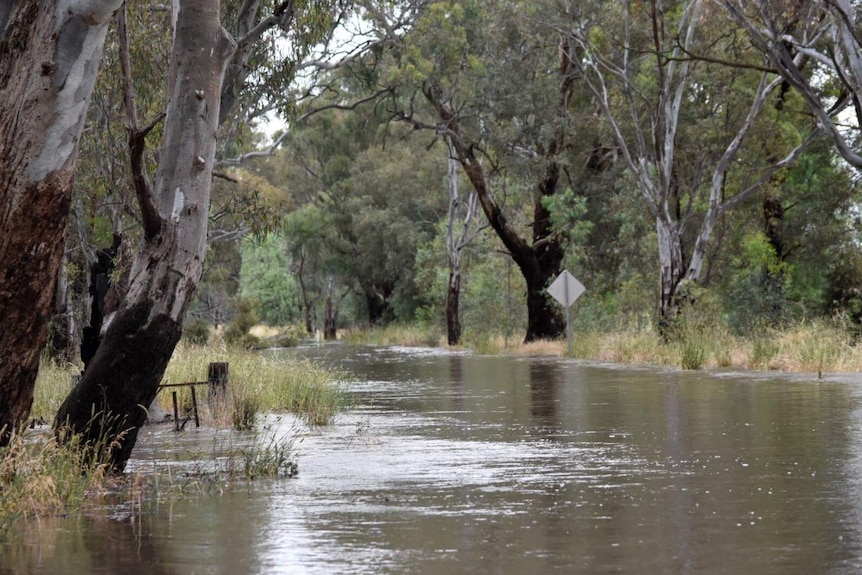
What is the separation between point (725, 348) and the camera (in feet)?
103

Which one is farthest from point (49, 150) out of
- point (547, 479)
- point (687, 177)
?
point (687, 177)

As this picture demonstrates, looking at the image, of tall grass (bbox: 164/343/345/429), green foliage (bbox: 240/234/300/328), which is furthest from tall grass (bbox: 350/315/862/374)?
green foliage (bbox: 240/234/300/328)

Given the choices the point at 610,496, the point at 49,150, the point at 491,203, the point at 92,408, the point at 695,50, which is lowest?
the point at 610,496

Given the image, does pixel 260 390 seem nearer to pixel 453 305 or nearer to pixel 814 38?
pixel 814 38

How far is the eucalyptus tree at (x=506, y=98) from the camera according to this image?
40688 millimetres

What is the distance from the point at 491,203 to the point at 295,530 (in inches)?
1459

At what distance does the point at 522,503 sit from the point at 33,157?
15.4 feet

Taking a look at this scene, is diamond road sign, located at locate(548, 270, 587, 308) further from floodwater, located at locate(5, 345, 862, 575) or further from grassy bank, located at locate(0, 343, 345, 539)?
floodwater, located at locate(5, 345, 862, 575)

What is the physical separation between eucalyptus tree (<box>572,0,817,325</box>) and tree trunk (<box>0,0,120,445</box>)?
25.0 metres

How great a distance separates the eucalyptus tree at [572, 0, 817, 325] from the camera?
36.4m

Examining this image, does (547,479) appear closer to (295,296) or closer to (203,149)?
(203,149)

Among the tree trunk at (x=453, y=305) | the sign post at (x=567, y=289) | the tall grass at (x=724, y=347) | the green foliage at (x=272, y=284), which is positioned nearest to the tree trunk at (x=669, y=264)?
the tall grass at (x=724, y=347)

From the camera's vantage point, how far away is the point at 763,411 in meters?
18.2

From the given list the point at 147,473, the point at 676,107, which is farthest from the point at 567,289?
the point at 147,473
